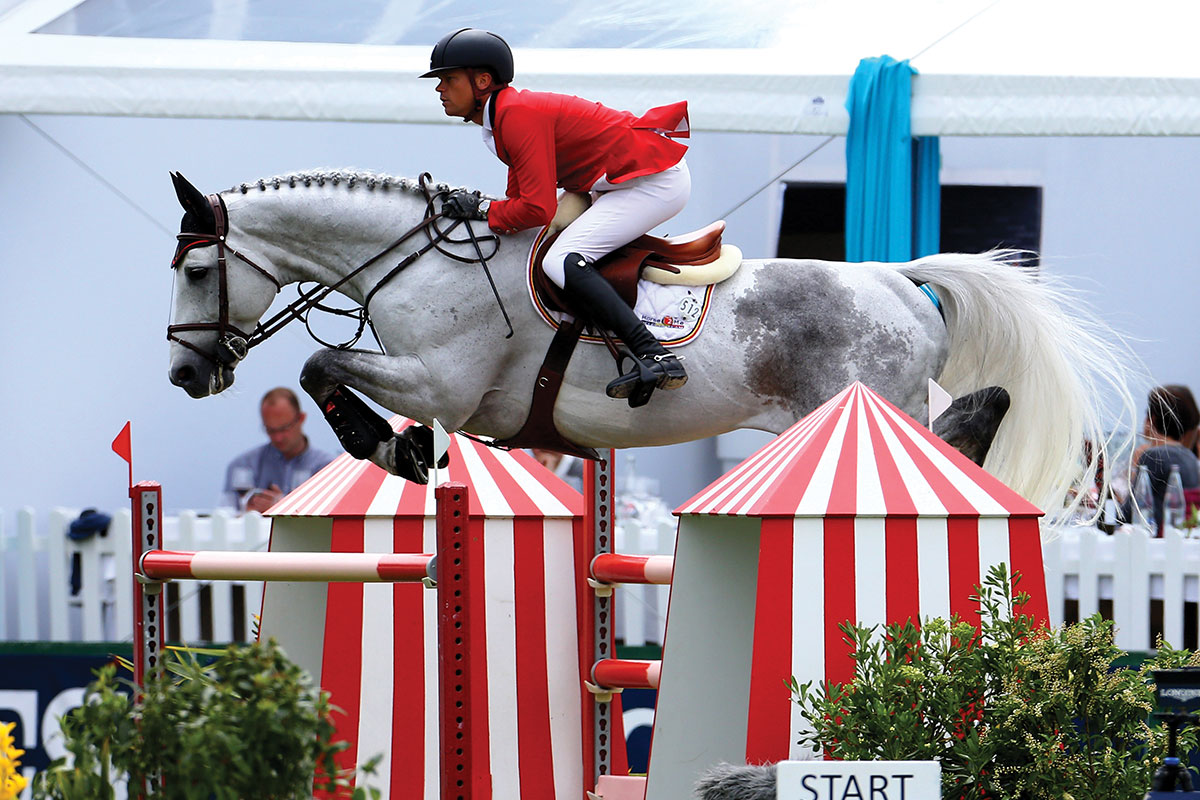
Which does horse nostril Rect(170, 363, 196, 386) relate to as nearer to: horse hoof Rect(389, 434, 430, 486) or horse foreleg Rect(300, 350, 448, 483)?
horse foreleg Rect(300, 350, 448, 483)

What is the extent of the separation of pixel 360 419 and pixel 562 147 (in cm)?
72

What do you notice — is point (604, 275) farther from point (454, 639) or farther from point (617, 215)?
point (454, 639)

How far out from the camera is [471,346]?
312cm

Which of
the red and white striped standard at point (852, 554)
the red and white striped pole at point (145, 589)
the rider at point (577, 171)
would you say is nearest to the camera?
the red and white striped standard at point (852, 554)

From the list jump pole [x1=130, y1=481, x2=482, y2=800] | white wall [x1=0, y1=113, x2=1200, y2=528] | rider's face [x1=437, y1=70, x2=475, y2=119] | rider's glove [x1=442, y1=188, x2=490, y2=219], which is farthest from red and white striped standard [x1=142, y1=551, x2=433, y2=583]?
white wall [x1=0, y1=113, x2=1200, y2=528]

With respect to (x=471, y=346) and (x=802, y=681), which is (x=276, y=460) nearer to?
(x=471, y=346)

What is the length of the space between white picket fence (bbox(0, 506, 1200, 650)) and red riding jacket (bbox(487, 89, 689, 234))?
2356 mm

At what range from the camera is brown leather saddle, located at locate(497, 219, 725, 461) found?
123 inches

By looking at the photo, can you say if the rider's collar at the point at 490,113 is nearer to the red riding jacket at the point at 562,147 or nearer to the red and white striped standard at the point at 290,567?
the red riding jacket at the point at 562,147

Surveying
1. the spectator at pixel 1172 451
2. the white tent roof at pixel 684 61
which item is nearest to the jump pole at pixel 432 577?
the white tent roof at pixel 684 61

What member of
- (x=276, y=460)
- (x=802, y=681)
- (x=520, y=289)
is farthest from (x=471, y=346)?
(x=276, y=460)

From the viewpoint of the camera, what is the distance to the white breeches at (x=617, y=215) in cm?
308

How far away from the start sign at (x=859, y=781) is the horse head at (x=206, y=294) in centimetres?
176

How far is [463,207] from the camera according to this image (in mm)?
3219
